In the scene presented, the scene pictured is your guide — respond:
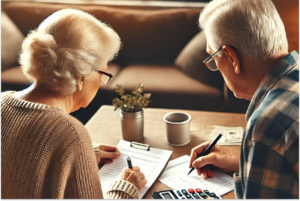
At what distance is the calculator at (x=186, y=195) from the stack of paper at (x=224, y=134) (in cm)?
41

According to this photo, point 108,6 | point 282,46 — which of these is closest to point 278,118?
point 282,46

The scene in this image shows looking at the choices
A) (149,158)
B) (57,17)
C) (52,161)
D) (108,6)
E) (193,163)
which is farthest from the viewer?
(108,6)

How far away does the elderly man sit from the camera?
86 centimetres

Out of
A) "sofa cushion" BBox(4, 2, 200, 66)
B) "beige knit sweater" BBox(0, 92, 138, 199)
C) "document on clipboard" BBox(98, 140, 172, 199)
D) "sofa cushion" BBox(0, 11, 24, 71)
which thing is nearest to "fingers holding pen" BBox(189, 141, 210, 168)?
"document on clipboard" BBox(98, 140, 172, 199)

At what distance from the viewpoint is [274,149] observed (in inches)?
33.5

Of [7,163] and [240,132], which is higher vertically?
[7,163]

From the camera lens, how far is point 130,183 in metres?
1.14

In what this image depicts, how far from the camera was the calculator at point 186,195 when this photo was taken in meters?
1.11

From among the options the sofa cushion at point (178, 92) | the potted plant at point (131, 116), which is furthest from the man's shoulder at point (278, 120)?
the sofa cushion at point (178, 92)

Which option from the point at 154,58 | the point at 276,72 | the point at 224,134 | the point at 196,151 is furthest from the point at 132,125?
the point at 154,58

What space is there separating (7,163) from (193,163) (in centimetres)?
67

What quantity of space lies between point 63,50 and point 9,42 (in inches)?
98.8

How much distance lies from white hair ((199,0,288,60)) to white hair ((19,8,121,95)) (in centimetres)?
45

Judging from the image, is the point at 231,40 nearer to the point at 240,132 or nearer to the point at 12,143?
the point at 240,132
